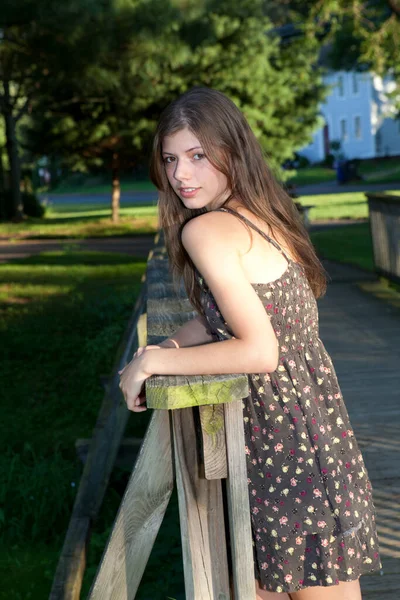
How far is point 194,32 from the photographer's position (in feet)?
77.8

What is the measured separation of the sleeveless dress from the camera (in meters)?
2.41

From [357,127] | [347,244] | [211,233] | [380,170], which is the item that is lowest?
[380,170]

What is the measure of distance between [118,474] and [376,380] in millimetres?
1982

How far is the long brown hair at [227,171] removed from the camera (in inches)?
99.9

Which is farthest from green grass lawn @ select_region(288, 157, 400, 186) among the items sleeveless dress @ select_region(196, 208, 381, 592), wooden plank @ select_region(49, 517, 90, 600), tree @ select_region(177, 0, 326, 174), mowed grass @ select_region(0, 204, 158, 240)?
sleeveless dress @ select_region(196, 208, 381, 592)

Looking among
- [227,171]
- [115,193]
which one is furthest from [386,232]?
[115,193]

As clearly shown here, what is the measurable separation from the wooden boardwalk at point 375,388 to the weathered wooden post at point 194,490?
1429 millimetres

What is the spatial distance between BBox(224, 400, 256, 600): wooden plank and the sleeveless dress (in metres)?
0.14

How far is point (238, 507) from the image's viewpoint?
228cm

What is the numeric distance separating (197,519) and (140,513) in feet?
0.69

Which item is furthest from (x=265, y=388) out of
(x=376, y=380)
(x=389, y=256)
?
(x=389, y=256)

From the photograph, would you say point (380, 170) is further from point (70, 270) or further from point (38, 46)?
point (70, 270)

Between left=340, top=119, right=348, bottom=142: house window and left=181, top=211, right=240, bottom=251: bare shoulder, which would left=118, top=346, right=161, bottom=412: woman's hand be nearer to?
left=181, top=211, right=240, bottom=251: bare shoulder

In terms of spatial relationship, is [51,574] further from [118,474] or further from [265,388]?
[265,388]
